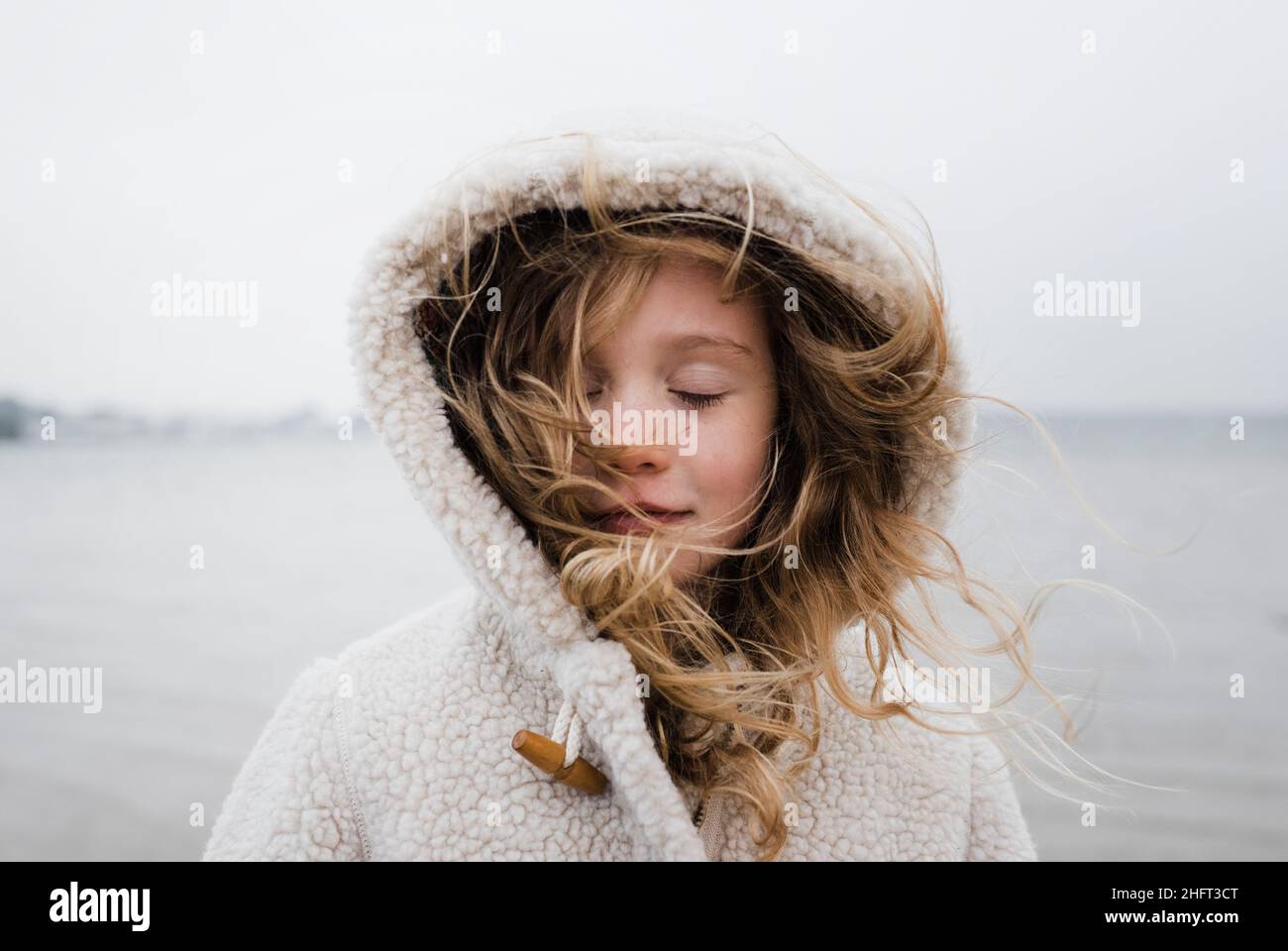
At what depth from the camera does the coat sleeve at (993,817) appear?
1037 mm

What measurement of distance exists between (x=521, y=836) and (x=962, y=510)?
0.60 m

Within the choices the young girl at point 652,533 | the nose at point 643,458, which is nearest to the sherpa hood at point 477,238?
the young girl at point 652,533

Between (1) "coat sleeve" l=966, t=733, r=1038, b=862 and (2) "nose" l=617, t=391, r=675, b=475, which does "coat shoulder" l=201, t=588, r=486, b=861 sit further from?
(1) "coat sleeve" l=966, t=733, r=1038, b=862

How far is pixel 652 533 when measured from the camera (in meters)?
0.95

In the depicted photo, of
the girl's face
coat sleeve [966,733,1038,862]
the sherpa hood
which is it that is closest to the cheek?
the girl's face

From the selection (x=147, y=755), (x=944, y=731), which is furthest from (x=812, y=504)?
(x=147, y=755)

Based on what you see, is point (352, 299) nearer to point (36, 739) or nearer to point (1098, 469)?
point (36, 739)

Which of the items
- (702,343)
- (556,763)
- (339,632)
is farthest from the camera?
(339,632)

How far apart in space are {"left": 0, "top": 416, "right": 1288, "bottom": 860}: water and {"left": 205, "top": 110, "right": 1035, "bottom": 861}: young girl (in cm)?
18

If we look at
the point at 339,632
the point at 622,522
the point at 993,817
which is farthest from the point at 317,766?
the point at 339,632

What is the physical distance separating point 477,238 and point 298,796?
54 centimetres

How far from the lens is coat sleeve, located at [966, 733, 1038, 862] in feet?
3.40

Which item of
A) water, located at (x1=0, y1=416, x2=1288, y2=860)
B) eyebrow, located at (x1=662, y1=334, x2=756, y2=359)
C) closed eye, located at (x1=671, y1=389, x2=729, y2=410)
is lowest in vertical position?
water, located at (x1=0, y1=416, x2=1288, y2=860)

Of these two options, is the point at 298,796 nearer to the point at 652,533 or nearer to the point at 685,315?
the point at 652,533
